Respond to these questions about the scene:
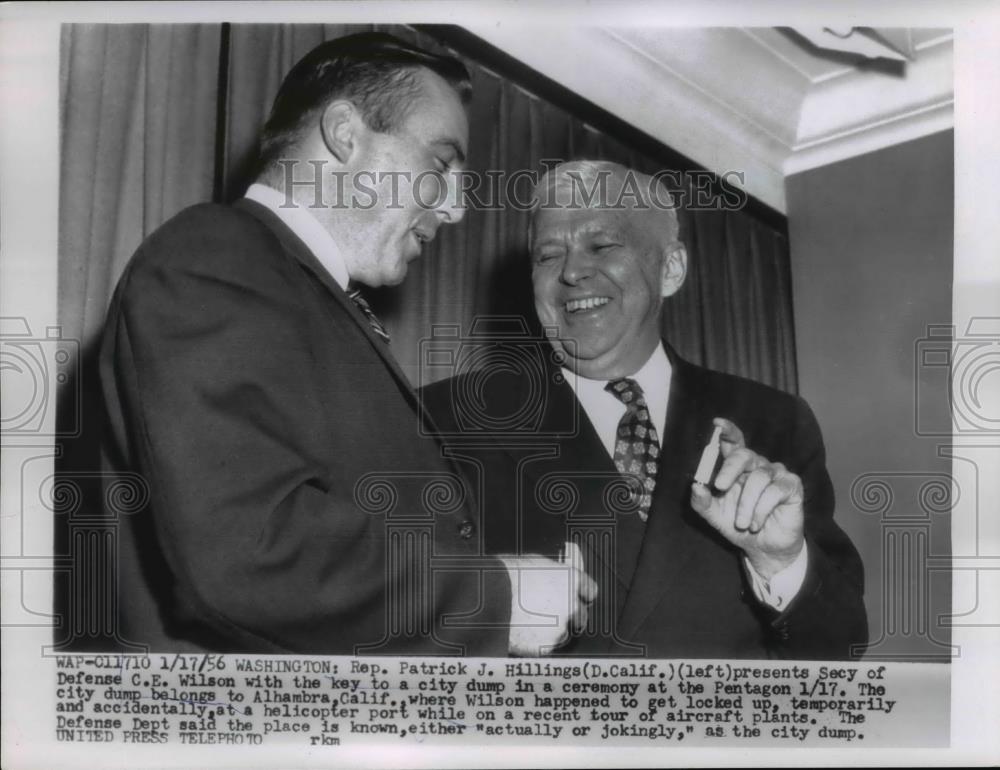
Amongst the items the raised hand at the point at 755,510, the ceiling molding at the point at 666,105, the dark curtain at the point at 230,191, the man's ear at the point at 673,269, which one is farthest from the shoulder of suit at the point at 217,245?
the raised hand at the point at 755,510

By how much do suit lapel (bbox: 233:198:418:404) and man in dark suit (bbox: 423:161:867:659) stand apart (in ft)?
0.52

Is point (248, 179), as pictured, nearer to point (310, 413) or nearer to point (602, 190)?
point (310, 413)

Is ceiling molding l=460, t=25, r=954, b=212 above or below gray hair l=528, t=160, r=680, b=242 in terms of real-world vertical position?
above

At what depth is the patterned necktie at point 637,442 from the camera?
205cm

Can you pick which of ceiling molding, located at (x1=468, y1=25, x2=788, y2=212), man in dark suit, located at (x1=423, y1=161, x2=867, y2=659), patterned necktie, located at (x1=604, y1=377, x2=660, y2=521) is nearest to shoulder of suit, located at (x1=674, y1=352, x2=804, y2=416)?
man in dark suit, located at (x1=423, y1=161, x2=867, y2=659)

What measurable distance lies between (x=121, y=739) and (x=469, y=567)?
2.43 ft

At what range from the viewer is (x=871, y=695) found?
208 cm

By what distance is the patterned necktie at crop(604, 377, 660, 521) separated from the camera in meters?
2.05

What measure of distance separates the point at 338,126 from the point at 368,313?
349mm

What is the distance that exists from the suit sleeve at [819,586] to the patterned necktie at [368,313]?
80cm

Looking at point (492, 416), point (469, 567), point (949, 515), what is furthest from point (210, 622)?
point (949, 515)

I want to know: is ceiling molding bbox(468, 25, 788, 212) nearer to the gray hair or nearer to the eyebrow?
the gray hair

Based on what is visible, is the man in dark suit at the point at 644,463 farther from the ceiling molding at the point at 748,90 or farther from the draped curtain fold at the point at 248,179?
the ceiling molding at the point at 748,90

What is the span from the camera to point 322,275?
1888mm
